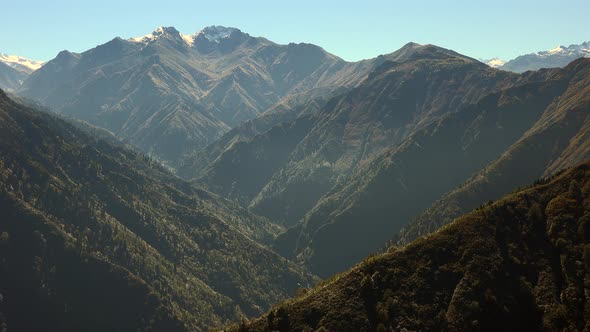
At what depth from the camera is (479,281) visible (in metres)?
143

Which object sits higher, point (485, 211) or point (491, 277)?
point (485, 211)

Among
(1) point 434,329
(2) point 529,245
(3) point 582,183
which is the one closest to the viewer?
(1) point 434,329

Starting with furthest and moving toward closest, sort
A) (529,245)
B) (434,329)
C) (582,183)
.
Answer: (582,183) < (529,245) < (434,329)

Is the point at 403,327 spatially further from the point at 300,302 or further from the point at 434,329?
the point at 300,302

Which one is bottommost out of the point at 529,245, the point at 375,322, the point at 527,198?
the point at 375,322

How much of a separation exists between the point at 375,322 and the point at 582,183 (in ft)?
286

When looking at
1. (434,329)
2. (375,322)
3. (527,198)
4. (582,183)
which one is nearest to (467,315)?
(434,329)

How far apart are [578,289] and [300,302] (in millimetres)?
75920

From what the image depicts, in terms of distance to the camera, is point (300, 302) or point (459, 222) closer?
point (300, 302)

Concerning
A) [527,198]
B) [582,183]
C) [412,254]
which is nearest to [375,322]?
[412,254]

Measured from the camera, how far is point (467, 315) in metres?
133

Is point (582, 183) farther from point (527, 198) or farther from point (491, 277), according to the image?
point (491, 277)

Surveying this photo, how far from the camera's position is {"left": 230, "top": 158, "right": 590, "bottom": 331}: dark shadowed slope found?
133000 millimetres

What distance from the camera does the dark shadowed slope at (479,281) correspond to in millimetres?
133000
